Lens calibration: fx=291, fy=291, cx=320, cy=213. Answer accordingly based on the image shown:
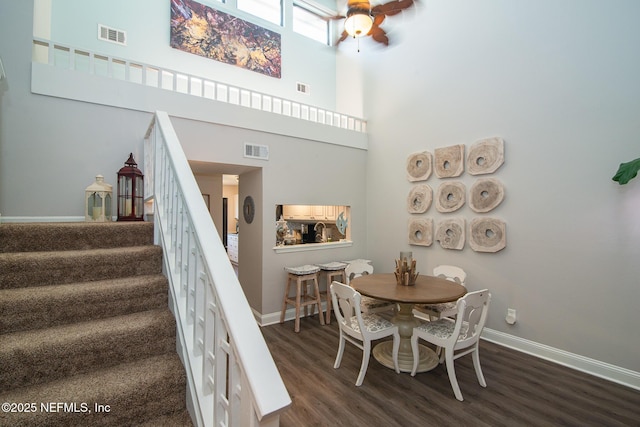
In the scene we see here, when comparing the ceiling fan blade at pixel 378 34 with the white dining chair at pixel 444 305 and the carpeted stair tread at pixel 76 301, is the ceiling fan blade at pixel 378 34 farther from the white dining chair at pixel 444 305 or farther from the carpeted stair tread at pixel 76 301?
the carpeted stair tread at pixel 76 301

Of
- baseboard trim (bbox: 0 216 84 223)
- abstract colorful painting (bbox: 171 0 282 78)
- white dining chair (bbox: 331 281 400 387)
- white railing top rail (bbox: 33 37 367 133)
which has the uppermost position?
abstract colorful painting (bbox: 171 0 282 78)

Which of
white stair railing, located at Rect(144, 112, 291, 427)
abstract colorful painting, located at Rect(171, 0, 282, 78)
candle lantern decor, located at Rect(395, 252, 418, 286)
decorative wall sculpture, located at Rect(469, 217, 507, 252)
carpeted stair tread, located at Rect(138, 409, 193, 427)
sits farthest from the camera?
abstract colorful painting, located at Rect(171, 0, 282, 78)

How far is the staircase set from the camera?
1.29m

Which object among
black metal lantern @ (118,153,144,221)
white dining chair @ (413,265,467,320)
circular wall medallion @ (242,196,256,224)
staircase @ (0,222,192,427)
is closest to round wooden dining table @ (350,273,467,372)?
white dining chair @ (413,265,467,320)

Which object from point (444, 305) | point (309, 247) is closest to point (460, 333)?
point (444, 305)

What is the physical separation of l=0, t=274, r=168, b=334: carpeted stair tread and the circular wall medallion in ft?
8.24

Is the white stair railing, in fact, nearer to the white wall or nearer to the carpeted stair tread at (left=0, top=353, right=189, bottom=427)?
the carpeted stair tread at (left=0, top=353, right=189, bottom=427)

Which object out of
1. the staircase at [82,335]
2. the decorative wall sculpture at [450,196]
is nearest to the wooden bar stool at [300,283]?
the decorative wall sculpture at [450,196]

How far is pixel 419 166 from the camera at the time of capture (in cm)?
436

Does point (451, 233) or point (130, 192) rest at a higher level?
point (130, 192)

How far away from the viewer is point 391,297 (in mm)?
2615

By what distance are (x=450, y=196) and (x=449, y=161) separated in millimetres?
480

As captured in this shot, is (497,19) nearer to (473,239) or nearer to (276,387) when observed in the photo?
(473,239)

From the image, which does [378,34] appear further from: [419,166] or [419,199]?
[419,199]
